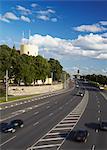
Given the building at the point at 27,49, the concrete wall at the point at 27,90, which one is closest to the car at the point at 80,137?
the concrete wall at the point at 27,90

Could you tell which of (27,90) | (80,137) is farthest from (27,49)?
(80,137)

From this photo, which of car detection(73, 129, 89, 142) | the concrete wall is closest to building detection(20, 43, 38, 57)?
the concrete wall

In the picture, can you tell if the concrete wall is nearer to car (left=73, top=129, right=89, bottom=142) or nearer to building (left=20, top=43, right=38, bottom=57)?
building (left=20, top=43, right=38, bottom=57)

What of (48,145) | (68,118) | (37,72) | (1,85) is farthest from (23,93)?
(48,145)

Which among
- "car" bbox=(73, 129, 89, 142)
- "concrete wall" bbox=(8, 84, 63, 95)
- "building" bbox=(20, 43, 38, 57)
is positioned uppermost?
"building" bbox=(20, 43, 38, 57)

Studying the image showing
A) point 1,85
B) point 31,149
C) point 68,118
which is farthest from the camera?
point 1,85

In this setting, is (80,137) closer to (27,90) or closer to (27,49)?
(27,90)

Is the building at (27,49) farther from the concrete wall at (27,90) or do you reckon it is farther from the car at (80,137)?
the car at (80,137)

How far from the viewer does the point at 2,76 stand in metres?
97.1

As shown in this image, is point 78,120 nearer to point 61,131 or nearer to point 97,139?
point 61,131

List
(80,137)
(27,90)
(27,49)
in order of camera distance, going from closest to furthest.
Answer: (80,137) → (27,90) → (27,49)

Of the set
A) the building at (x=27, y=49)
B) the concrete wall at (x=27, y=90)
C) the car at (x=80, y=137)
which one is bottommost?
the car at (x=80, y=137)

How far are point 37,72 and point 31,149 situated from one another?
103 m

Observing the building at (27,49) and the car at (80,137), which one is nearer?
the car at (80,137)
